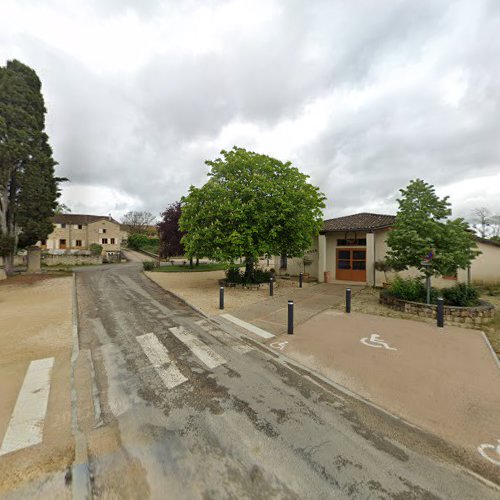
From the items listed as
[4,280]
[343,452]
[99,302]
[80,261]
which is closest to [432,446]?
[343,452]

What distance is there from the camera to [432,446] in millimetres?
3117

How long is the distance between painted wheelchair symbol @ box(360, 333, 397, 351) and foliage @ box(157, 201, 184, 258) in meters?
21.5

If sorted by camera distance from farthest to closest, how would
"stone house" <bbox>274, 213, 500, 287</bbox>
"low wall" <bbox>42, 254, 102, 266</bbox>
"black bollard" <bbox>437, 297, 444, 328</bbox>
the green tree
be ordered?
"low wall" <bbox>42, 254, 102, 266</bbox> → "stone house" <bbox>274, 213, 500, 287</bbox> → the green tree → "black bollard" <bbox>437, 297, 444, 328</bbox>

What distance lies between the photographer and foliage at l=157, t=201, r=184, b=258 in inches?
993

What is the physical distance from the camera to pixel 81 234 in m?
44.9

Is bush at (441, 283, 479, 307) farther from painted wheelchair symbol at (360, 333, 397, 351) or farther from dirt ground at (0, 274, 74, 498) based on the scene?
dirt ground at (0, 274, 74, 498)

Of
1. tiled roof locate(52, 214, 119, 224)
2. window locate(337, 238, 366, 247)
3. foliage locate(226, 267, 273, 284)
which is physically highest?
tiled roof locate(52, 214, 119, 224)

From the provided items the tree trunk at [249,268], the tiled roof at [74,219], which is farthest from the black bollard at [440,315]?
the tiled roof at [74,219]

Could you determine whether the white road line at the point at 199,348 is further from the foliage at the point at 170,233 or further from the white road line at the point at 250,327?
the foliage at the point at 170,233

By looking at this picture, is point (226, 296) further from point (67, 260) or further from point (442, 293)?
point (67, 260)

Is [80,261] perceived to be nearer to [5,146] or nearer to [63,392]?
[5,146]

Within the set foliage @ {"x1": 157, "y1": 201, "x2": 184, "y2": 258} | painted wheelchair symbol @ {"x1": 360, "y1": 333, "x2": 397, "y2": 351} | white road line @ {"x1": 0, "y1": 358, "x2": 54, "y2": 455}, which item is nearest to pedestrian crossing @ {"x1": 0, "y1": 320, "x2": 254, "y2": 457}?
white road line @ {"x1": 0, "y1": 358, "x2": 54, "y2": 455}

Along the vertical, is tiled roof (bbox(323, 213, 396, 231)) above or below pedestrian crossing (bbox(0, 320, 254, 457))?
above

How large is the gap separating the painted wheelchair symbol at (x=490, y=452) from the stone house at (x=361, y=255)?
13.9 metres
